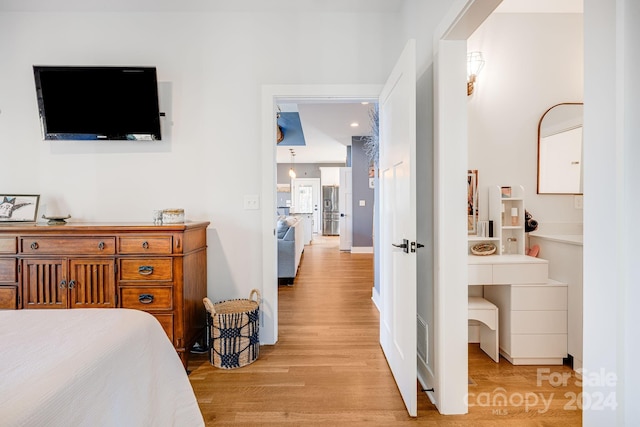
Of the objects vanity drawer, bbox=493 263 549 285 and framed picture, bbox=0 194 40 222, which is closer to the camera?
vanity drawer, bbox=493 263 549 285

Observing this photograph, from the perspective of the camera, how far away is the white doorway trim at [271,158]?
2387mm

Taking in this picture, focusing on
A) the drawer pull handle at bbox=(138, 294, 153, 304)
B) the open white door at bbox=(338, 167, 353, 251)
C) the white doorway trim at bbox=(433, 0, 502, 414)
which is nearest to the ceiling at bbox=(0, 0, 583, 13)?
the white doorway trim at bbox=(433, 0, 502, 414)

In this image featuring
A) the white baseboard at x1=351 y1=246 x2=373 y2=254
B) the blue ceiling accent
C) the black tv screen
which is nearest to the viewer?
the black tv screen

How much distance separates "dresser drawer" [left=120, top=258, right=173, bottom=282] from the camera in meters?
1.94

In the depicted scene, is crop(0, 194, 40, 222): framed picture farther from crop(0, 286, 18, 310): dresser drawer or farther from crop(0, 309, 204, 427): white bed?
crop(0, 309, 204, 427): white bed

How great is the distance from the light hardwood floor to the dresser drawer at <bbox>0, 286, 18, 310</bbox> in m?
1.23

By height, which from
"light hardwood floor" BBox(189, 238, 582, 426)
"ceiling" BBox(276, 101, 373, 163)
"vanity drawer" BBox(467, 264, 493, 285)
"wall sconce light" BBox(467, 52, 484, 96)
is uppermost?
"ceiling" BBox(276, 101, 373, 163)

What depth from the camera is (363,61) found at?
2.42 metres

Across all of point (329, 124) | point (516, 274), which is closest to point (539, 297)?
point (516, 274)

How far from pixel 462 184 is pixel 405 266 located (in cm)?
56

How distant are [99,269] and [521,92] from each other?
3.54m

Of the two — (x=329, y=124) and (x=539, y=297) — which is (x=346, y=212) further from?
(x=539, y=297)

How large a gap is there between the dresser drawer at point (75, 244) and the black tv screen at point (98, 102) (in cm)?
86

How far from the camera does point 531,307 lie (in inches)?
82.4
